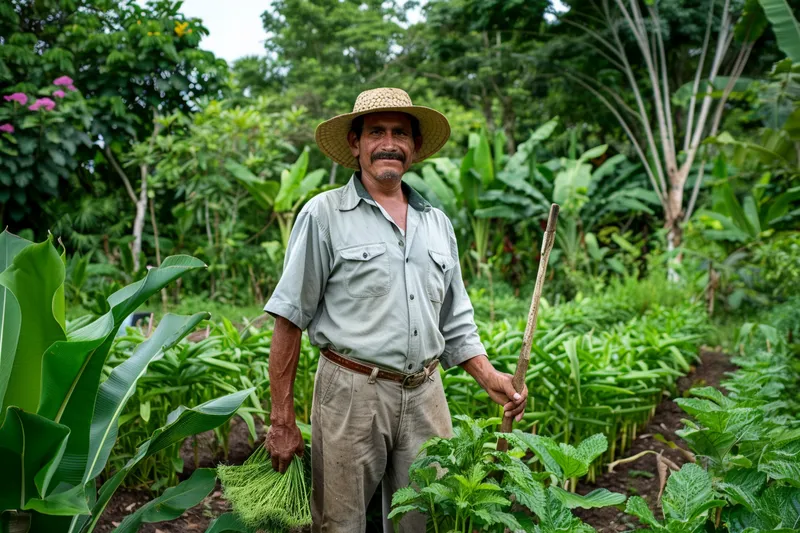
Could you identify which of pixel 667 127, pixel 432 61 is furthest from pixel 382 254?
pixel 432 61

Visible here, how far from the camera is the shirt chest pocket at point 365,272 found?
2264 millimetres

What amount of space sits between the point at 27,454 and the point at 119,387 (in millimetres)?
444

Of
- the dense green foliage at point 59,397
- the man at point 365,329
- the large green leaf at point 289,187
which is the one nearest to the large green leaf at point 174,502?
the dense green foliage at point 59,397

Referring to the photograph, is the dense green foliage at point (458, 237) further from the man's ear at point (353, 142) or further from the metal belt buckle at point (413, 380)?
the man's ear at point (353, 142)

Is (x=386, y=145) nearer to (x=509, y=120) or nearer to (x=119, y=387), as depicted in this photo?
(x=119, y=387)

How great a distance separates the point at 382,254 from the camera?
2297 millimetres

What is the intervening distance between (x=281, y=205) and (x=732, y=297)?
5287 mm

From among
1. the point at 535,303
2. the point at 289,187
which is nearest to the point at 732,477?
the point at 535,303

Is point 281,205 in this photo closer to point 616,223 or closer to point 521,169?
point 521,169

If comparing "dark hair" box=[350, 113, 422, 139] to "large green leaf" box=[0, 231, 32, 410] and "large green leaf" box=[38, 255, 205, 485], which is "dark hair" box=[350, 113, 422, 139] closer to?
"large green leaf" box=[38, 255, 205, 485]

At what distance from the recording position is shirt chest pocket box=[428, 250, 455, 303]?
7.86 ft

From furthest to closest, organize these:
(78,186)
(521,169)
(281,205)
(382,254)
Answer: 1. (521,169)
2. (78,186)
3. (281,205)
4. (382,254)

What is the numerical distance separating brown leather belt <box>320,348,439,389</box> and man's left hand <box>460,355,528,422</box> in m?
0.21

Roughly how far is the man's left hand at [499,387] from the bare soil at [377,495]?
75 centimetres
